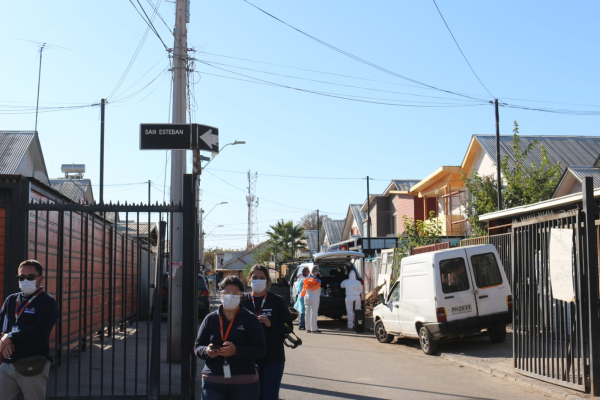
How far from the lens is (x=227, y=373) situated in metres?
5.30

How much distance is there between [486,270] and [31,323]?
9269mm

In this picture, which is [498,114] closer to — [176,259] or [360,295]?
[360,295]

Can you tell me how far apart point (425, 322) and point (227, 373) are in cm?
842

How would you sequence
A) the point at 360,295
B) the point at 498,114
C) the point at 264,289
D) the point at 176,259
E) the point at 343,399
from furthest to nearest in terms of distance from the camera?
1. the point at 498,114
2. the point at 360,295
3. the point at 176,259
4. the point at 343,399
5. the point at 264,289

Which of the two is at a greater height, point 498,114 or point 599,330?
point 498,114

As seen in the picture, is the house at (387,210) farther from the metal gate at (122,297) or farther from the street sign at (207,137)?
the metal gate at (122,297)

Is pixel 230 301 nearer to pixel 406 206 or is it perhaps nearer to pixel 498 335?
pixel 498 335

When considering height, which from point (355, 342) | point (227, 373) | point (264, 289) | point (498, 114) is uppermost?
point (498, 114)

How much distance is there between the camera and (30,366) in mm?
6066

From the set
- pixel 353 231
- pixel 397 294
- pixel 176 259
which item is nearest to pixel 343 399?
pixel 176 259

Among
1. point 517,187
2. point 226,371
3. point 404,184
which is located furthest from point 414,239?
point 404,184

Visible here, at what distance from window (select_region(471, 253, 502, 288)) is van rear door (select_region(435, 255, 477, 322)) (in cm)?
20

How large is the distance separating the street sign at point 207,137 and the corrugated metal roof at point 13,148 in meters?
19.8

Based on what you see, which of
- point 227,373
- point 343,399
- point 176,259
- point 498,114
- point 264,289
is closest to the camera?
point 227,373
